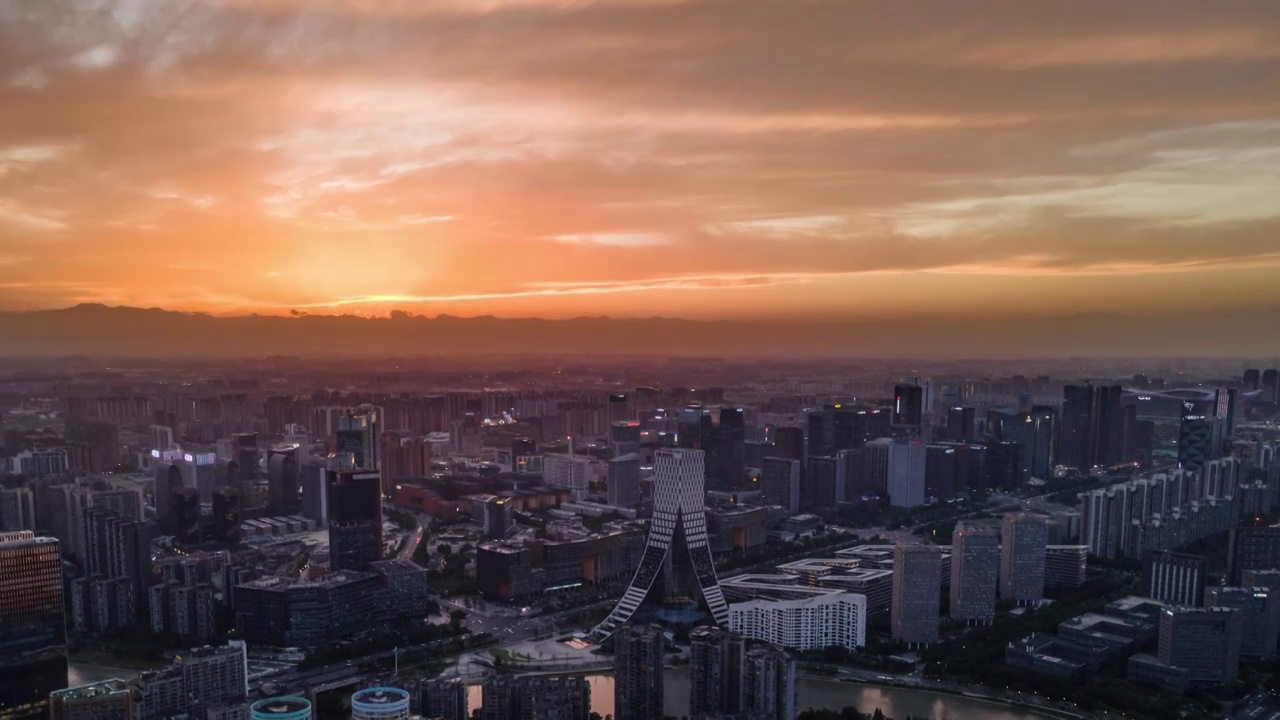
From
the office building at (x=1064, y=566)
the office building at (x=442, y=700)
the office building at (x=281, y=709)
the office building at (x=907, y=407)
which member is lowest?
the office building at (x=1064, y=566)

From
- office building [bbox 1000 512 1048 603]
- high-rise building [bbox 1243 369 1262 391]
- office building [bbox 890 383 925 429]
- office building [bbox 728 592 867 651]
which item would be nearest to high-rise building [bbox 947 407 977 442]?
office building [bbox 890 383 925 429]

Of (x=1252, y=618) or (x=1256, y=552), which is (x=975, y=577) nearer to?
(x=1252, y=618)

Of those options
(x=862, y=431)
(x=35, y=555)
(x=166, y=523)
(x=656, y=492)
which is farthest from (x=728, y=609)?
(x=862, y=431)

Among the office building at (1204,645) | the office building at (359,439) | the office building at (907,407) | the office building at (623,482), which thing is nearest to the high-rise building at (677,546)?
the office building at (1204,645)

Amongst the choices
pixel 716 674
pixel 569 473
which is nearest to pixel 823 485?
pixel 569 473

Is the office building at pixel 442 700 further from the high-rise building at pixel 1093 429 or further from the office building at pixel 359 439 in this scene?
the high-rise building at pixel 1093 429
